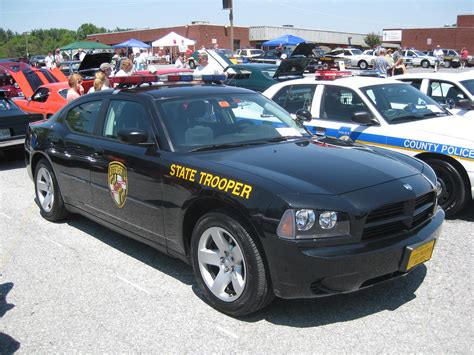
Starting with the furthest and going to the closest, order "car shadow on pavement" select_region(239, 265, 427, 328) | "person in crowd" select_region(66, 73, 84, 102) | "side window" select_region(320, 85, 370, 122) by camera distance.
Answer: "person in crowd" select_region(66, 73, 84, 102) → "side window" select_region(320, 85, 370, 122) → "car shadow on pavement" select_region(239, 265, 427, 328)

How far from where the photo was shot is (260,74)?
1332cm

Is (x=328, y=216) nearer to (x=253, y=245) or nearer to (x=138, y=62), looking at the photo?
(x=253, y=245)

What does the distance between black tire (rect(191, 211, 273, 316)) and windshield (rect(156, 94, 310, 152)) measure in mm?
811

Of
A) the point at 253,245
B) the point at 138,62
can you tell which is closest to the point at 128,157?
the point at 253,245

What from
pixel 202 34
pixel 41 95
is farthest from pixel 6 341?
pixel 202 34

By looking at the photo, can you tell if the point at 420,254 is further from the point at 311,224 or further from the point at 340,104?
the point at 340,104

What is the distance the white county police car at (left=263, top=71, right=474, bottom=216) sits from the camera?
5.75m

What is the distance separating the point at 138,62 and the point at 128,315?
19494 millimetres

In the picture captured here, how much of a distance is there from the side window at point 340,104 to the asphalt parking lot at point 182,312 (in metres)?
2.21

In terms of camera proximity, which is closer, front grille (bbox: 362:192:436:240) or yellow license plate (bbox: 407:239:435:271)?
front grille (bbox: 362:192:436:240)

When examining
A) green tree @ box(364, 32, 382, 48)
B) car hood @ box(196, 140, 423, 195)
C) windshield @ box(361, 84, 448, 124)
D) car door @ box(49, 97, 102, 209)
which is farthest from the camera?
green tree @ box(364, 32, 382, 48)

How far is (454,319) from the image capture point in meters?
3.56

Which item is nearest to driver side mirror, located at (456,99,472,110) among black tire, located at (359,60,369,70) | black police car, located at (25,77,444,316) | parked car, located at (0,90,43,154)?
black police car, located at (25,77,444,316)

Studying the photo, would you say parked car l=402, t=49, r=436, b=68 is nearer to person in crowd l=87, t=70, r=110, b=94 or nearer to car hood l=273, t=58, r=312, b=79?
car hood l=273, t=58, r=312, b=79
